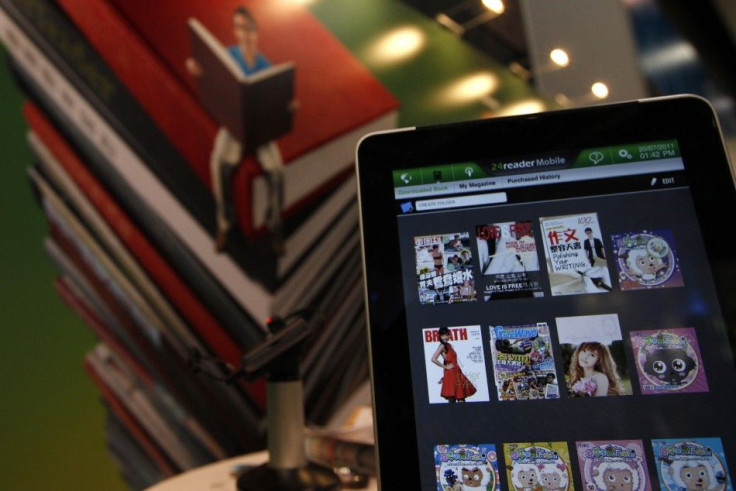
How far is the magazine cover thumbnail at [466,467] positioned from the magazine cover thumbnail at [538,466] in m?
0.01

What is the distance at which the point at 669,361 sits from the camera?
1.09 ft

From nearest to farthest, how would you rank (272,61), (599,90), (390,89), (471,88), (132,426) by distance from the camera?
(599,90) → (132,426) → (272,61) → (390,89) → (471,88)

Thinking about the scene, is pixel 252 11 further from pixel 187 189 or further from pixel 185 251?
pixel 185 251

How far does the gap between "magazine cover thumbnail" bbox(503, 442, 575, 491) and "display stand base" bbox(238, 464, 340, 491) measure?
232 mm

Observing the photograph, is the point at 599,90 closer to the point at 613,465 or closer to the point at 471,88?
the point at 613,465

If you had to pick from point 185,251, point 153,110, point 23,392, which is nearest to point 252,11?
point 153,110

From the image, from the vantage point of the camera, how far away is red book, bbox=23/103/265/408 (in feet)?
2.98

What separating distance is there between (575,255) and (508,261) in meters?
0.05

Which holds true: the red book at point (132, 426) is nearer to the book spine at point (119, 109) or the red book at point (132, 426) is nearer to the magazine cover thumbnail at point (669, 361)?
the book spine at point (119, 109)

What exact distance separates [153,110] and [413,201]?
2.43 ft

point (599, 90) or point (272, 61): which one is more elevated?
point (272, 61)

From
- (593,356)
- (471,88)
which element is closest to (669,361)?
(593,356)

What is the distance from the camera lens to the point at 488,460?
0.33m

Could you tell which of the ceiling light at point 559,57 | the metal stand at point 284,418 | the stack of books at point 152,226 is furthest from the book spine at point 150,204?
the ceiling light at point 559,57
